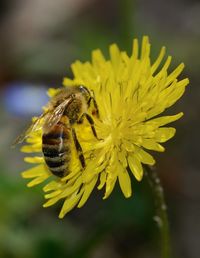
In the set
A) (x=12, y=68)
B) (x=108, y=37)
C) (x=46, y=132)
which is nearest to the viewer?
(x=46, y=132)

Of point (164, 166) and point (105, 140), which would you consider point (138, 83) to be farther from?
point (164, 166)

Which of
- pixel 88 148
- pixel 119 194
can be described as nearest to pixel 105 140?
pixel 88 148

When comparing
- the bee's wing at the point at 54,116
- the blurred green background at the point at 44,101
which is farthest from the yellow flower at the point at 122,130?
the blurred green background at the point at 44,101

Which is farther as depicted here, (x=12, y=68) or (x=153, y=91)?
(x=12, y=68)

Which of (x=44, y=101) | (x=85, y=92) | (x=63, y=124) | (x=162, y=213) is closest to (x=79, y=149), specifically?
(x=63, y=124)

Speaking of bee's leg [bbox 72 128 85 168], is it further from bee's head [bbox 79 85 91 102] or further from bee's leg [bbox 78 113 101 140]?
bee's head [bbox 79 85 91 102]

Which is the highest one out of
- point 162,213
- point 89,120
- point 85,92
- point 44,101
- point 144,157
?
point 44,101

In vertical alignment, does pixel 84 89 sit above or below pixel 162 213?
above

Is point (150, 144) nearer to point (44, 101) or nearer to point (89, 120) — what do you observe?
point (89, 120)
